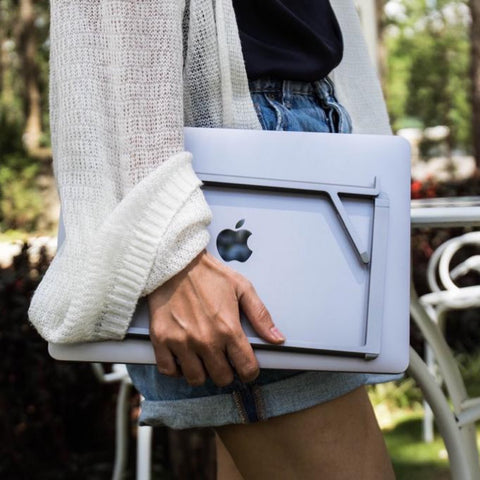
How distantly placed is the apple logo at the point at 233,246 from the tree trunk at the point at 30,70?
61.2 ft

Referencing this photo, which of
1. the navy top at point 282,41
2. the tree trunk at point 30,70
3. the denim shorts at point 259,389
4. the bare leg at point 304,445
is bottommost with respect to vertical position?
the bare leg at point 304,445

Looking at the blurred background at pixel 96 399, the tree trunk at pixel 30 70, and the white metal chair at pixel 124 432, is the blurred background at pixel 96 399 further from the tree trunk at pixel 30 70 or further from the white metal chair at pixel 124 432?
the tree trunk at pixel 30 70

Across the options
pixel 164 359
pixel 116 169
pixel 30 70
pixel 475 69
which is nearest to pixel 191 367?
pixel 164 359

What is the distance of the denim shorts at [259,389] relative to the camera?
44.1 inches

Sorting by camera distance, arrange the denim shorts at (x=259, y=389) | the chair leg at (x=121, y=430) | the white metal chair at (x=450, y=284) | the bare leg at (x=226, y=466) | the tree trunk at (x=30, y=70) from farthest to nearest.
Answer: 1. the tree trunk at (x=30, y=70)
2. the chair leg at (x=121, y=430)
3. the white metal chair at (x=450, y=284)
4. the bare leg at (x=226, y=466)
5. the denim shorts at (x=259, y=389)

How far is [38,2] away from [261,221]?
21266mm

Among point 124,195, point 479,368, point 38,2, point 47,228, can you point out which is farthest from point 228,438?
point 38,2

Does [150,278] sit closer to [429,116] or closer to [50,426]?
[50,426]

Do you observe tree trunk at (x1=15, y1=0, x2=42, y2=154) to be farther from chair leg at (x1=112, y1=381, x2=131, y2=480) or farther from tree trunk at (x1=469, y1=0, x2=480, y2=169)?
chair leg at (x1=112, y1=381, x2=131, y2=480)

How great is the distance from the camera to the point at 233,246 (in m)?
1.08

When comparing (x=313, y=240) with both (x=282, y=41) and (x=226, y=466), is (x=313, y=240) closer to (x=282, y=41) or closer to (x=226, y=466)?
(x=282, y=41)

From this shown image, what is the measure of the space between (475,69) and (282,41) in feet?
27.1

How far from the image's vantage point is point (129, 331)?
40.5 inches

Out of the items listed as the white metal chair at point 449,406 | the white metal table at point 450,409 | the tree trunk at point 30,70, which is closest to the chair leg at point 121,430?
the white metal chair at point 449,406
